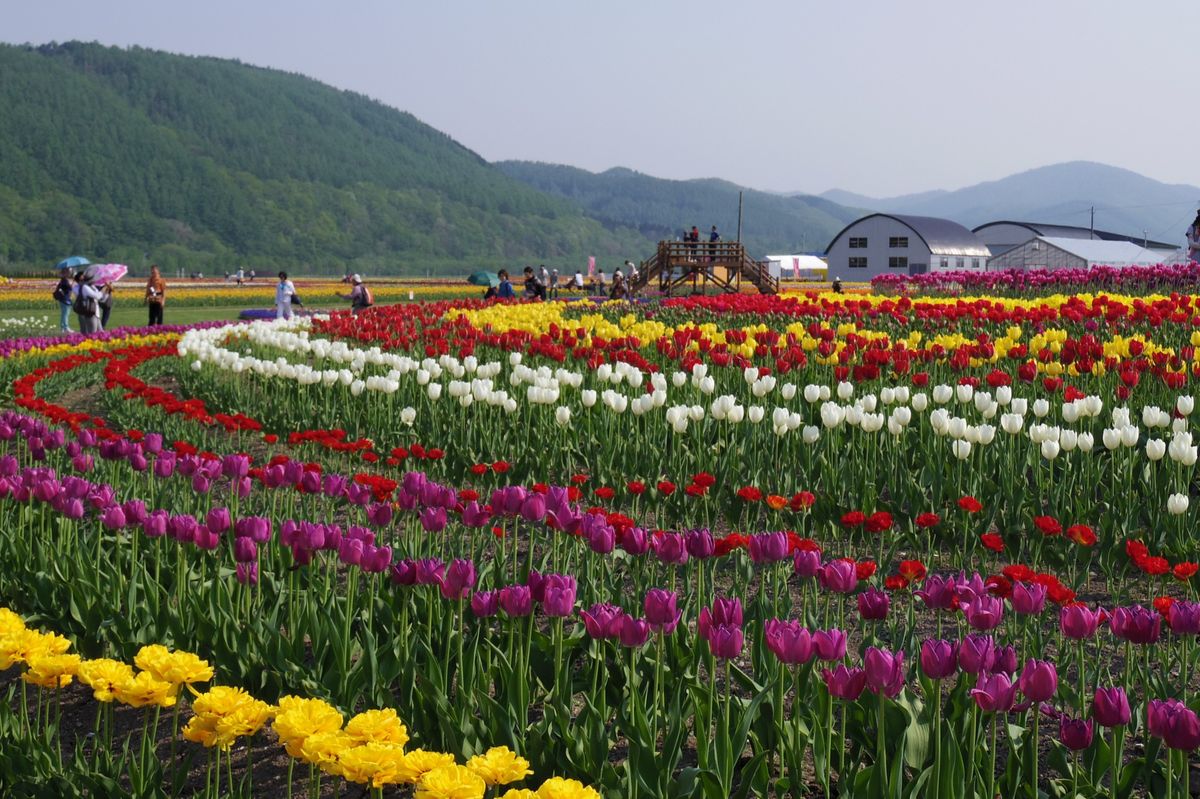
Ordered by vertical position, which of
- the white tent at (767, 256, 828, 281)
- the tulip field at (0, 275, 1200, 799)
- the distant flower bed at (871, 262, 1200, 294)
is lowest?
the tulip field at (0, 275, 1200, 799)

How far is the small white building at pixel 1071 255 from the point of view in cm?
6638

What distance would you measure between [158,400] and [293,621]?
16.5ft

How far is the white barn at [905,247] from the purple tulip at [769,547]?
77760 millimetres

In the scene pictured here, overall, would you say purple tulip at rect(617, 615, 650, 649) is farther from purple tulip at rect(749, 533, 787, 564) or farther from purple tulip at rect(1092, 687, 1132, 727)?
purple tulip at rect(1092, 687, 1132, 727)

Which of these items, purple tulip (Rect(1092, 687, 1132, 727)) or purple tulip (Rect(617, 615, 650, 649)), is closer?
purple tulip (Rect(1092, 687, 1132, 727))

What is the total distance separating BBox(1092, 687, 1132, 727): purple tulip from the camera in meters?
2.71

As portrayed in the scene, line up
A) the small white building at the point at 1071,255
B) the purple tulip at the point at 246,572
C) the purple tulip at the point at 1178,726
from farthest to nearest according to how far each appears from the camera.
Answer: the small white building at the point at 1071,255
the purple tulip at the point at 246,572
the purple tulip at the point at 1178,726

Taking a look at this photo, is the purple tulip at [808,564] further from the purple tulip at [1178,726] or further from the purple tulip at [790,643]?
the purple tulip at [1178,726]

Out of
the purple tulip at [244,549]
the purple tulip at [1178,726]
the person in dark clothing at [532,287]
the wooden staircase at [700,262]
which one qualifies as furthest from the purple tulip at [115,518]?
the wooden staircase at [700,262]

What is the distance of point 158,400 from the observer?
8656 millimetres

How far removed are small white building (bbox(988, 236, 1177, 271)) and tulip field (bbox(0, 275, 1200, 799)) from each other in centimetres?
6083

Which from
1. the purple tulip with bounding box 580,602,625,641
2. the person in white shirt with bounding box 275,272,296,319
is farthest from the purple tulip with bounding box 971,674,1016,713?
the person in white shirt with bounding box 275,272,296,319

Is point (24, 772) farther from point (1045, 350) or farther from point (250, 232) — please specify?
point (250, 232)

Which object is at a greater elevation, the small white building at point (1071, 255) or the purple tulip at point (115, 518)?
the small white building at point (1071, 255)
